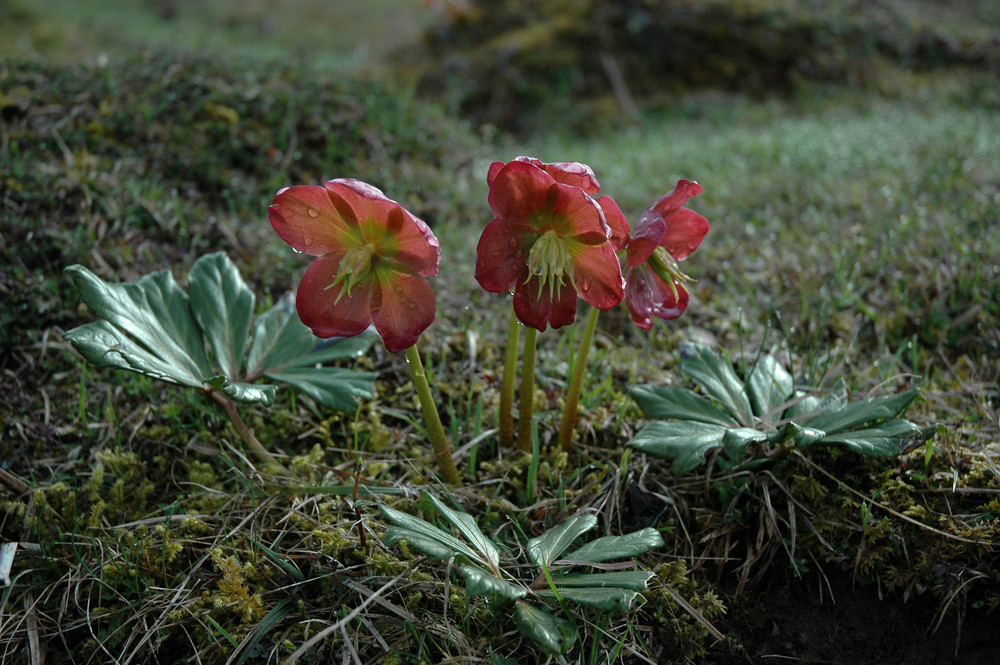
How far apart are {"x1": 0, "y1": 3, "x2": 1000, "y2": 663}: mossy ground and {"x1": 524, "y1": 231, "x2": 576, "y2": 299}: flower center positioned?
631 mm

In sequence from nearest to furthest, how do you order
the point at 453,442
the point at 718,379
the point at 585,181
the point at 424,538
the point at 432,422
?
1. the point at 424,538
2. the point at 585,181
3. the point at 432,422
4. the point at 718,379
5. the point at 453,442

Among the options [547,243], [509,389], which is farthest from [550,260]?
[509,389]

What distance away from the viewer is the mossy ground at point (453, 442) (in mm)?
1586

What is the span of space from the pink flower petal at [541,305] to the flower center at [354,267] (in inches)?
13.1

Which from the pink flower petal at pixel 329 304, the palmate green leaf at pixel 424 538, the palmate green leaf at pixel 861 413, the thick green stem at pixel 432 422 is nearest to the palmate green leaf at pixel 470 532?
the palmate green leaf at pixel 424 538

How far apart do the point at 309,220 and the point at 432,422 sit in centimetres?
60

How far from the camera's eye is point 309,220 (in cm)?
147

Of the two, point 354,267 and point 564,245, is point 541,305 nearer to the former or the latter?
point 564,245

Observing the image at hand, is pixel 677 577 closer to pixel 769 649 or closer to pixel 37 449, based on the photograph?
pixel 769 649

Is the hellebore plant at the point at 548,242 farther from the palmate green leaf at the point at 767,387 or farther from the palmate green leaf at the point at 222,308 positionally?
the palmate green leaf at the point at 222,308

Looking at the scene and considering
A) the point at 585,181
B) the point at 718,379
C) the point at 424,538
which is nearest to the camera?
the point at 424,538

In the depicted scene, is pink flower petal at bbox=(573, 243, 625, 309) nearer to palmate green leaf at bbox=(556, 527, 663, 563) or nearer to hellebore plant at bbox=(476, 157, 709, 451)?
hellebore plant at bbox=(476, 157, 709, 451)

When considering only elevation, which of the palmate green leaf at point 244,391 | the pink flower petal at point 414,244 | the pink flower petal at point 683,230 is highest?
the pink flower petal at point 414,244

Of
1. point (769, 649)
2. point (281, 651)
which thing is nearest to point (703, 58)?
point (769, 649)
